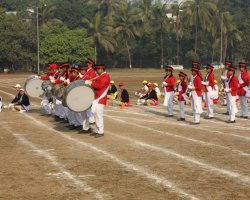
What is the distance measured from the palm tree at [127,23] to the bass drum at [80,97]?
68.9 m

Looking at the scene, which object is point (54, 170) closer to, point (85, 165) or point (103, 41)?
point (85, 165)

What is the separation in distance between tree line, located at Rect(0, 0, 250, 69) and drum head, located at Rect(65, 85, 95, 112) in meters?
59.1

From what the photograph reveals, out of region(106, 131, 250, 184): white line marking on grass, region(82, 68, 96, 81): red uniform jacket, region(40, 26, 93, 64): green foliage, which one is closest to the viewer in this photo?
region(106, 131, 250, 184): white line marking on grass

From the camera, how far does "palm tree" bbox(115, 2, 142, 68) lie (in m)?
82.8

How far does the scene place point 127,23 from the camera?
83250 mm

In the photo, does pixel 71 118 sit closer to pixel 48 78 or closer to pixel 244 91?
pixel 48 78

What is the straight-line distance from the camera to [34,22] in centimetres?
8544

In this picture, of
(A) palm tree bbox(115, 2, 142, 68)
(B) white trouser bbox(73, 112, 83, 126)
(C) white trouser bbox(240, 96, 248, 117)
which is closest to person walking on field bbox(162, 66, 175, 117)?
(C) white trouser bbox(240, 96, 248, 117)

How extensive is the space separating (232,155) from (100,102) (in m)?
4.28

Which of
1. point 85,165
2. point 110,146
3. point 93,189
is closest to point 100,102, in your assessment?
point 110,146

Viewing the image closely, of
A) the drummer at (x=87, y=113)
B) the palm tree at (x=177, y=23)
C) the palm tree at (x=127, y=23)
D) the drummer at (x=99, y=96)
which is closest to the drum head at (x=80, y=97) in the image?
the drummer at (x=99, y=96)

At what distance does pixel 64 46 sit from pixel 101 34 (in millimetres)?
8761

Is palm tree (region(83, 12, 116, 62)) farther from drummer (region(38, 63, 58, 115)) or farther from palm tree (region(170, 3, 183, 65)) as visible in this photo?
drummer (region(38, 63, 58, 115))

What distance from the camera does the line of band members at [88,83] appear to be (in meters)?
13.4
